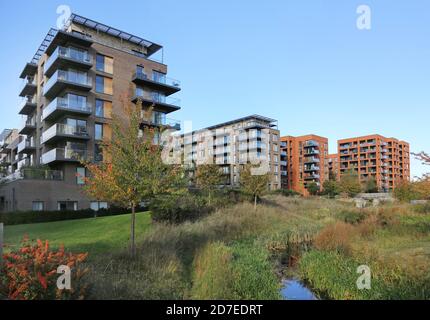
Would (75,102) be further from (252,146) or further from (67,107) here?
(252,146)

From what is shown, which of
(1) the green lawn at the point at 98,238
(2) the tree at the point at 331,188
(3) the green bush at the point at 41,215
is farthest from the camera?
(2) the tree at the point at 331,188

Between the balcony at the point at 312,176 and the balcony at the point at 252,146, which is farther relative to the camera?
the balcony at the point at 312,176

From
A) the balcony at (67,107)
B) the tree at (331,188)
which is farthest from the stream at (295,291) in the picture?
the tree at (331,188)

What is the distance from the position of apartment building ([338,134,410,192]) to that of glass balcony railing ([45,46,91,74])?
83518 millimetres

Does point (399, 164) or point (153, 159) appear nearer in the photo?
point (153, 159)

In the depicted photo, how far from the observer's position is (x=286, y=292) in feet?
32.0

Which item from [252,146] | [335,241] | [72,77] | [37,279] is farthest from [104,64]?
[252,146]

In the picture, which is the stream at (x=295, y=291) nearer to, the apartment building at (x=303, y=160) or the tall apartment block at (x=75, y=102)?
the tall apartment block at (x=75, y=102)

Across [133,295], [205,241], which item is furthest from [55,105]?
[133,295]

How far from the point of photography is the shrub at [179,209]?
15852 mm

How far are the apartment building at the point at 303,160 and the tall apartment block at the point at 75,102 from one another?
180 feet
